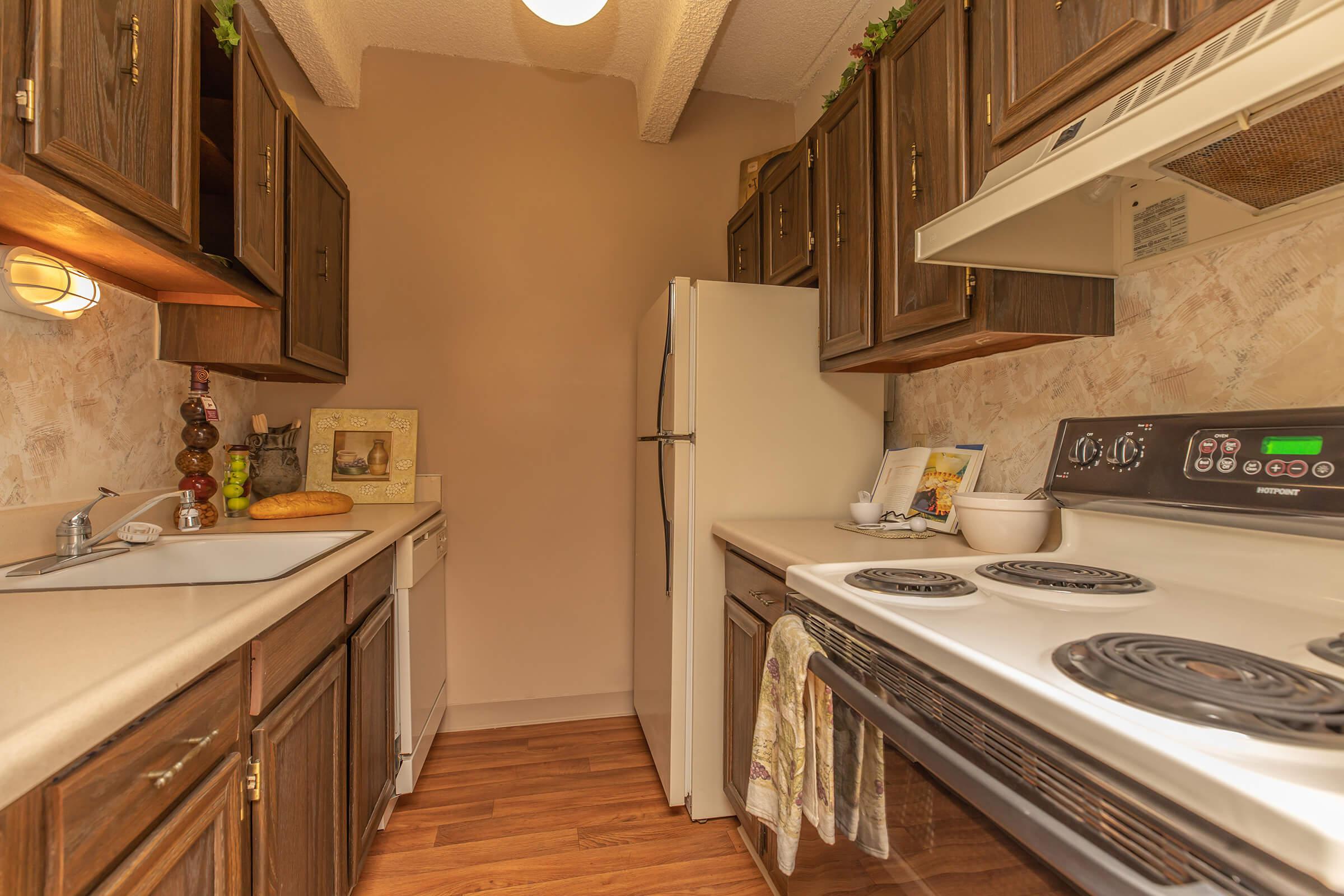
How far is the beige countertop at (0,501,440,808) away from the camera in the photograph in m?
0.51

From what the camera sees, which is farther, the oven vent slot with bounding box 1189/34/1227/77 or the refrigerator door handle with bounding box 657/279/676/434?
the refrigerator door handle with bounding box 657/279/676/434

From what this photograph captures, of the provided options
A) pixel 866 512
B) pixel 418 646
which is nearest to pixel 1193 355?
pixel 866 512

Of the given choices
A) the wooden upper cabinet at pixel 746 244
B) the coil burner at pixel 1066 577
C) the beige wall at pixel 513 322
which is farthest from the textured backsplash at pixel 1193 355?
the beige wall at pixel 513 322

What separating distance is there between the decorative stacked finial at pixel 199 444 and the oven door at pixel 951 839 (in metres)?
1.84

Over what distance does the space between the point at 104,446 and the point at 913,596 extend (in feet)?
6.31

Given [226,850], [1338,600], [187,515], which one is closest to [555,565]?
[187,515]

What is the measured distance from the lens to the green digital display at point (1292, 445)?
843 millimetres

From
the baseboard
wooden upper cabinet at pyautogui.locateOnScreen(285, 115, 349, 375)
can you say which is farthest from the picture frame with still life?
the baseboard

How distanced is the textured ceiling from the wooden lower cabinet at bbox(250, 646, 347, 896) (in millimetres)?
2128

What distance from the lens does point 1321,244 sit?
0.95 meters

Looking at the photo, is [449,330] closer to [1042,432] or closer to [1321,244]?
[1042,432]

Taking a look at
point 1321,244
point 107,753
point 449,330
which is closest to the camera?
point 107,753

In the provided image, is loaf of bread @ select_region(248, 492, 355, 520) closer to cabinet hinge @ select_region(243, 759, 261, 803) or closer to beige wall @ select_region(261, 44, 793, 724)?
beige wall @ select_region(261, 44, 793, 724)

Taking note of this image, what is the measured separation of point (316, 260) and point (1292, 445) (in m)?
2.53
